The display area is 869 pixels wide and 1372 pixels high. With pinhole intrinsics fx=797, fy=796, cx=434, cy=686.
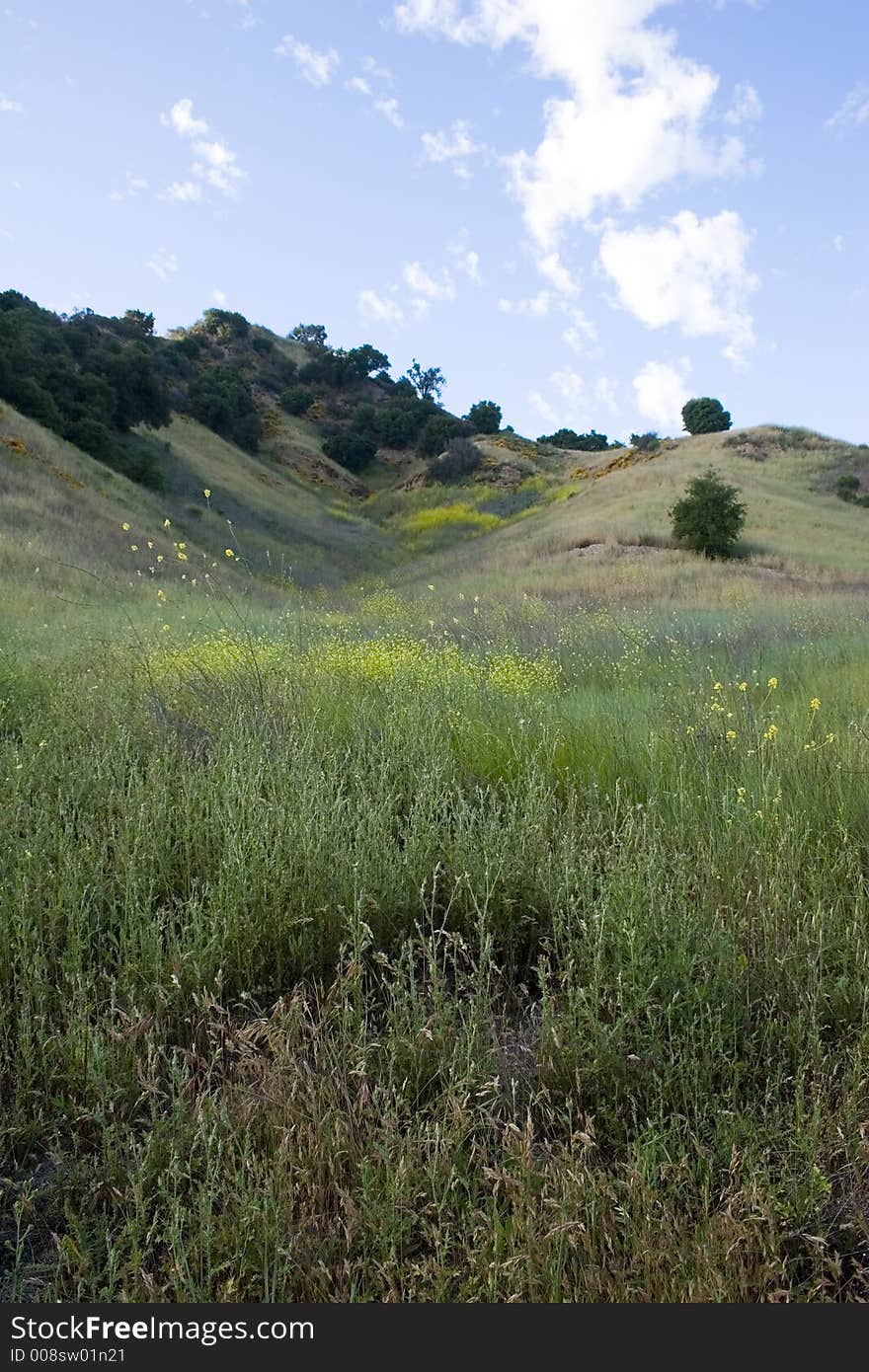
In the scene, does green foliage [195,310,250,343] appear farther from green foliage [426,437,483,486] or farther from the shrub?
the shrub

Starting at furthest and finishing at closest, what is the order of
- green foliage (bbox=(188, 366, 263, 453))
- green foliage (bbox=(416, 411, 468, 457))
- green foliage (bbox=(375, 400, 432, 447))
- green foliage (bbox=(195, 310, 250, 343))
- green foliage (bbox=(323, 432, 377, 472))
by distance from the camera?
1. green foliage (bbox=(195, 310, 250, 343))
2. green foliage (bbox=(375, 400, 432, 447))
3. green foliage (bbox=(323, 432, 377, 472))
4. green foliage (bbox=(416, 411, 468, 457))
5. green foliage (bbox=(188, 366, 263, 453))

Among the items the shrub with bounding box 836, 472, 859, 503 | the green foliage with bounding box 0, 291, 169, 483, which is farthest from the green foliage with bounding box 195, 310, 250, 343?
the shrub with bounding box 836, 472, 859, 503

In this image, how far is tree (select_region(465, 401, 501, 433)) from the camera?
64438 mm

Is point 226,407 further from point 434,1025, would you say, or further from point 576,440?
point 434,1025

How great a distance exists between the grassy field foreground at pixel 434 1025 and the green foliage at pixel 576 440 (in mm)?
72244

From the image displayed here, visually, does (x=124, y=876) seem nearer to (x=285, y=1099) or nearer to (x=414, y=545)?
(x=285, y=1099)

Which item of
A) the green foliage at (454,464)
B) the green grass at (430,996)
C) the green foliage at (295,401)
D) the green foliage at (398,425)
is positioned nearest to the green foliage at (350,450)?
the green foliage at (398,425)

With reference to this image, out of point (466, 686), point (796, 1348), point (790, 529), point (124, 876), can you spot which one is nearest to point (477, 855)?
point (124, 876)

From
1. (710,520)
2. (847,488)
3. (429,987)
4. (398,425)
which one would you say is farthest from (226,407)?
(429,987)

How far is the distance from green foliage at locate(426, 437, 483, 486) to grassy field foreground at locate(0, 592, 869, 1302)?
49.8 meters

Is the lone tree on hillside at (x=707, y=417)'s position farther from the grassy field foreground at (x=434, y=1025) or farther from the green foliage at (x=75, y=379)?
the grassy field foreground at (x=434, y=1025)

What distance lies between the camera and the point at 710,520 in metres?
24.5

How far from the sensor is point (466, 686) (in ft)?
19.4

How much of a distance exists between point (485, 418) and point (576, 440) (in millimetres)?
12746
